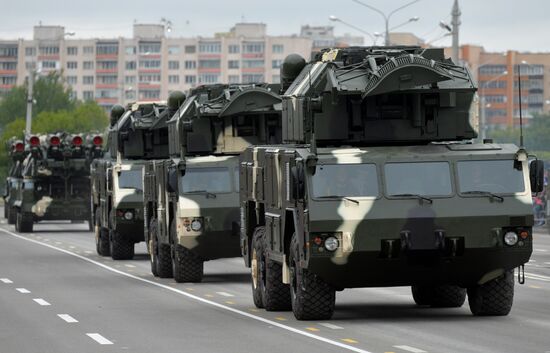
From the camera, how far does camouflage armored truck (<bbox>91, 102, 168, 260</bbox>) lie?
37.2 meters

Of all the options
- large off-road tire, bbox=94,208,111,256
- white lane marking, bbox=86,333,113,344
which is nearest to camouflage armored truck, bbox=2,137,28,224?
large off-road tire, bbox=94,208,111,256

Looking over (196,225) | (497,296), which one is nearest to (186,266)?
(196,225)

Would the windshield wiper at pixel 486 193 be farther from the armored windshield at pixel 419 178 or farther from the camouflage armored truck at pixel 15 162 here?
the camouflage armored truck at pixel 15 162

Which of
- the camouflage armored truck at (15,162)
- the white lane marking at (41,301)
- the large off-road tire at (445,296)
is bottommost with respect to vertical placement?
the white lane marking at (41,301)

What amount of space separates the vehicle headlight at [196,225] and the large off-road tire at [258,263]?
17.0 ft

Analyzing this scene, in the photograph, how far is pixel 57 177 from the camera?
57062 mm

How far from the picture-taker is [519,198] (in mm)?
19797

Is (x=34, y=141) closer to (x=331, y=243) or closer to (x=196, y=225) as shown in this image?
(x=196, y=225)

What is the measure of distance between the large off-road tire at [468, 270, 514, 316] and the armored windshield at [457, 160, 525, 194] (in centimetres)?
100

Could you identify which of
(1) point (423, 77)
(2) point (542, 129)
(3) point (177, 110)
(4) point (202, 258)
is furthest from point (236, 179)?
(2) point (542, 129)

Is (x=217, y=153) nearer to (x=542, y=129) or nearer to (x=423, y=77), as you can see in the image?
(x=423, y=77)

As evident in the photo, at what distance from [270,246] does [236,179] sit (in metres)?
6.83

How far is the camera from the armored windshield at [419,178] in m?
19.8

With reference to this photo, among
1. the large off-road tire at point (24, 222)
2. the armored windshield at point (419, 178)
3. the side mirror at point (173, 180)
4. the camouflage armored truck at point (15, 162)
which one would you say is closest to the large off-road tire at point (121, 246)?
the side mirror at point (173, 180)
